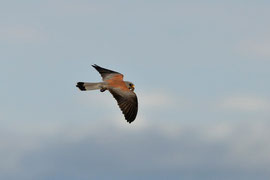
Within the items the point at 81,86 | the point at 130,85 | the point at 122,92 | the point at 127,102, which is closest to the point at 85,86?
the point at 81,86

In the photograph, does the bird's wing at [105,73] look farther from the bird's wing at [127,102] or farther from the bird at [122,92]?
the bird's wing at [127,102]

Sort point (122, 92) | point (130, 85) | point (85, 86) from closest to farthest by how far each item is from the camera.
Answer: point (85, 86) → point (122, 92) → point (130, 85)

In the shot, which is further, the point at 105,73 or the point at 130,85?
the point at 105,73

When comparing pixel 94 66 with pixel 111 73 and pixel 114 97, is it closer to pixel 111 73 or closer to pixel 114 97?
pixel 111 73

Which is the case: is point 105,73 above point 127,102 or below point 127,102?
above

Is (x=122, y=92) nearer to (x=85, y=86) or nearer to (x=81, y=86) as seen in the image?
(x=85, y=86)

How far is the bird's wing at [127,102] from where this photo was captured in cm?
2691

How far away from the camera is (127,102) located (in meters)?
27.2

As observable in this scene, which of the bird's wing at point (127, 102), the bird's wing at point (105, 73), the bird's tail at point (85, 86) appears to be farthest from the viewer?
the bird's wing at point (105, 73)

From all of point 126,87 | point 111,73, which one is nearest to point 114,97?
point 126,87

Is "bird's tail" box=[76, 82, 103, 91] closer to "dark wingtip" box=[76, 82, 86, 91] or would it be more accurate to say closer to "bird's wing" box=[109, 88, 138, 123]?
"dark wingtip" box=[76, 82, 86, 91]

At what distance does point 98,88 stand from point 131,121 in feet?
8.95

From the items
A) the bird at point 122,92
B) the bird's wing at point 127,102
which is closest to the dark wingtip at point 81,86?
the bird at point 122,92

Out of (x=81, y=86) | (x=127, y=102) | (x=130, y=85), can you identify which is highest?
(x=130, y=85)
